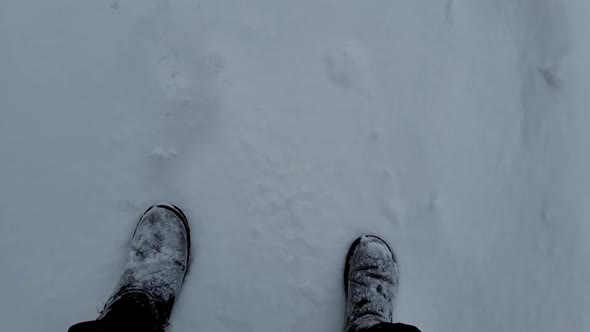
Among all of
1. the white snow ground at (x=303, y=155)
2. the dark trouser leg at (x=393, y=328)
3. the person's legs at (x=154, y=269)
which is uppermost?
the white snow ground at (x=303, y=155)

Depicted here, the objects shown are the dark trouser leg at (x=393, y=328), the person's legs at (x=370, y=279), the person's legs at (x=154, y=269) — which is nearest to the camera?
the dark trouser leg at (x=393, y=328)

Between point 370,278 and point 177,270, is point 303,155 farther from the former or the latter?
point 177,270

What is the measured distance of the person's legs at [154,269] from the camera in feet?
4.29

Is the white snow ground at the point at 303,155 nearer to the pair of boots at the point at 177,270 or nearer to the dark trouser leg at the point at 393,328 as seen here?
the pair of boots at the point at 177,270

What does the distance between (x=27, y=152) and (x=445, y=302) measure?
166 cm

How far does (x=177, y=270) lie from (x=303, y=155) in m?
0.62

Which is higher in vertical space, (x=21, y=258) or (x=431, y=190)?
(x=431, y=190)

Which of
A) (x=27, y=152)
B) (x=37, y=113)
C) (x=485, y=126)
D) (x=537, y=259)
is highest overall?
(x=485, y=126)

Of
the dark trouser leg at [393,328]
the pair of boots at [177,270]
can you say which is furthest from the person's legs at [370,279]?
the dark trouser leg at [393,328]

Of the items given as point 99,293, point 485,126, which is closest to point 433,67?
point 485,126

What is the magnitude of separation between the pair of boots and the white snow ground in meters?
0.05

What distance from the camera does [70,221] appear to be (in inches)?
59.4

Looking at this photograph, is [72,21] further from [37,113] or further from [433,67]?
[433,67]

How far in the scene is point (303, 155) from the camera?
1531 millimetres
